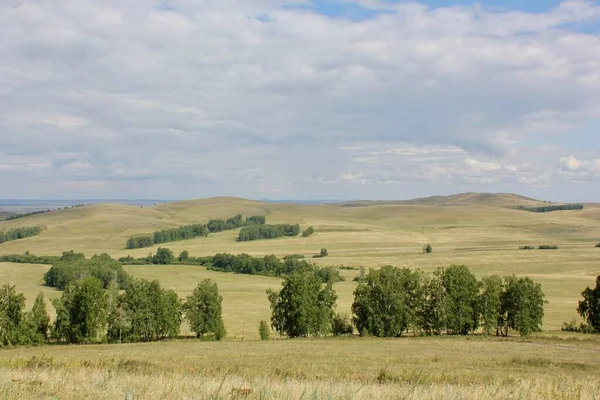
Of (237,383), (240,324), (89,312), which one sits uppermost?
(237,383)

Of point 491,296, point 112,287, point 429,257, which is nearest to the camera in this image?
point 491,296

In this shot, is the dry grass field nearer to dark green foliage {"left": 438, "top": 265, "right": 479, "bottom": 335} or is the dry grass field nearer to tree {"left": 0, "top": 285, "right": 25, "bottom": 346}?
dark green foliage {"left": 438, "top": 265, "right": 479, "bottom": 335}

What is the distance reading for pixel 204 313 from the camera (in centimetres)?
7112

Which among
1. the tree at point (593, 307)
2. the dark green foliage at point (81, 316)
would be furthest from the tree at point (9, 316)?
the tree at point (593, 307)

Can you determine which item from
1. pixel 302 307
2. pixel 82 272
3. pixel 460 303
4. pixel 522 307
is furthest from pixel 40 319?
pixel 522 307

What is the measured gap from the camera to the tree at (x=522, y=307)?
67.9m

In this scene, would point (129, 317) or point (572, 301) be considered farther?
point (572, 301)

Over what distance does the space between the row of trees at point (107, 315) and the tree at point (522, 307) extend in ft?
127

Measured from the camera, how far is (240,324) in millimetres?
87062

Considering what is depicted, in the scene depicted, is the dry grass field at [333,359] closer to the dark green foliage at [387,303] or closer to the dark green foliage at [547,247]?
the dark green foliage at [547,247]

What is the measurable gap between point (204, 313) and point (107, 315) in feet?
41.6

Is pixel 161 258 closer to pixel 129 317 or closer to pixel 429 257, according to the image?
pixel 429 257

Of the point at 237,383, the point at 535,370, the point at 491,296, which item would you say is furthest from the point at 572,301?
the point at 237,383

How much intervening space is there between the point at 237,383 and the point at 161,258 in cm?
16644
